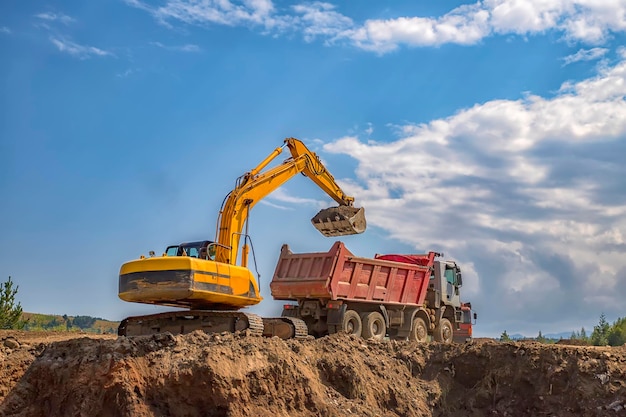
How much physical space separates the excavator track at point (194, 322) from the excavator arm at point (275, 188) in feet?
5.62

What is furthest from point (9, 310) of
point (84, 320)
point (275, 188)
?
point (84, 320)

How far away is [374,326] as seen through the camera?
717 inches

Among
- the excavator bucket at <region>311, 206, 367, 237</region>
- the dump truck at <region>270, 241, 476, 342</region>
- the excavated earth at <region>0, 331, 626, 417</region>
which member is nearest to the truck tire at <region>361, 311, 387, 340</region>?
the dump truck at <region>270, 241, 476, 342</region>

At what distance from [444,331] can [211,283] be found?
10662 mm

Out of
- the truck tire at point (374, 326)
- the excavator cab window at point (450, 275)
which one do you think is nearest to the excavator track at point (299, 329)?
the truck tire at point (374, 326)

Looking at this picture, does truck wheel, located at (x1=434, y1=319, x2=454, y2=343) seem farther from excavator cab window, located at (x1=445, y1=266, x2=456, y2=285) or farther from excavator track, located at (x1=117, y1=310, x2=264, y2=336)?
excavator track, located at (x1=117, y1=310, x2=264, y2=336)

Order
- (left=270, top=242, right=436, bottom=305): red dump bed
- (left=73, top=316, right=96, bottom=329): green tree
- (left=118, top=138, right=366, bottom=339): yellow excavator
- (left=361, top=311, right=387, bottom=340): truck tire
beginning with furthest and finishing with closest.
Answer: (left=73, top=316, right=96, bottom=329): green tree < (left=361, top=311, right=387, bottom=340): truck tire < (left=270, top=242, right=436, bottom=305): red dump bed < (left=118, top=138, right=366, bottom=339): yellow excavator

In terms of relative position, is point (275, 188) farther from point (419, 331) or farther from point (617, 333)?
point (617, 333)

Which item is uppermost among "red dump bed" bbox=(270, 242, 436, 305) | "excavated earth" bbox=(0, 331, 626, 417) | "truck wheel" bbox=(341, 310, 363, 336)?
"red dump bed" bbox=(270, 242, 436, 305)

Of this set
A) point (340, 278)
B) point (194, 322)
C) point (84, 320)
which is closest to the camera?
point (194, 322)

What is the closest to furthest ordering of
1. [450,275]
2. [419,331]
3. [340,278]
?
[340,278]
[419,331]
[450,275]

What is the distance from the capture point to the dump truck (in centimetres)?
1727

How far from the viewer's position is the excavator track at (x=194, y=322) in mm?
13812

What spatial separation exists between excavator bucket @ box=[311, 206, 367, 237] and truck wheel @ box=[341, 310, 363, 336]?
292 centimetres
